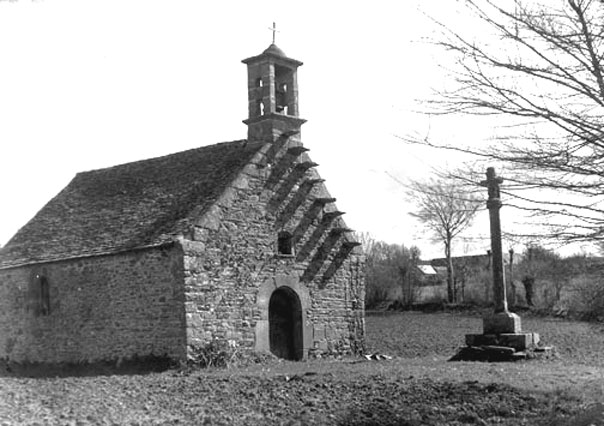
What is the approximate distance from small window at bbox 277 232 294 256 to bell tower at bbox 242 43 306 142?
8.97 feet

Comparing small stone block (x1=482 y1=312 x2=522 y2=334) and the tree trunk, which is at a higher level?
the tree trunk

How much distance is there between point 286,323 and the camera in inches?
852

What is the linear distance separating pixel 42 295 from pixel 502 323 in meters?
13.1

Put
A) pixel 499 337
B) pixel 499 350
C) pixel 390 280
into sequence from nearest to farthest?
1. pixel 499 350
2. pixel 499 337
3. pixel 390 280

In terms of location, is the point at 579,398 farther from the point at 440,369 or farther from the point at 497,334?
the point at 497,334

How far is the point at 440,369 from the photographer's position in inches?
612

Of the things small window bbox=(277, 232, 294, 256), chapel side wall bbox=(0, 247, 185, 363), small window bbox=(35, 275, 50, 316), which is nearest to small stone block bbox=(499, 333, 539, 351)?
small window bbox=(277, 232, 294, 256)

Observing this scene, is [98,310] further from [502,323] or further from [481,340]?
[502,323]

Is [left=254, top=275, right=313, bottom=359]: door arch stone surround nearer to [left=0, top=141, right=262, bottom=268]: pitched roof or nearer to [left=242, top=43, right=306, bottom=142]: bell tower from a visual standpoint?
[left=0, top=141, right=262, bottom=268]: pitched roof

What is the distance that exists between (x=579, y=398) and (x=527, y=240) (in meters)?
3.62

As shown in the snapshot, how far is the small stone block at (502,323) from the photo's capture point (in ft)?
63.4

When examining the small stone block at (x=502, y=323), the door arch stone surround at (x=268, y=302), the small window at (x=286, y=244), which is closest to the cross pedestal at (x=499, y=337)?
the small stone block at (x=502, y=323)

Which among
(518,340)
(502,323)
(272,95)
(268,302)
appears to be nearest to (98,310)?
(268,302)

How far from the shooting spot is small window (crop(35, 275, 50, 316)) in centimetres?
2241
